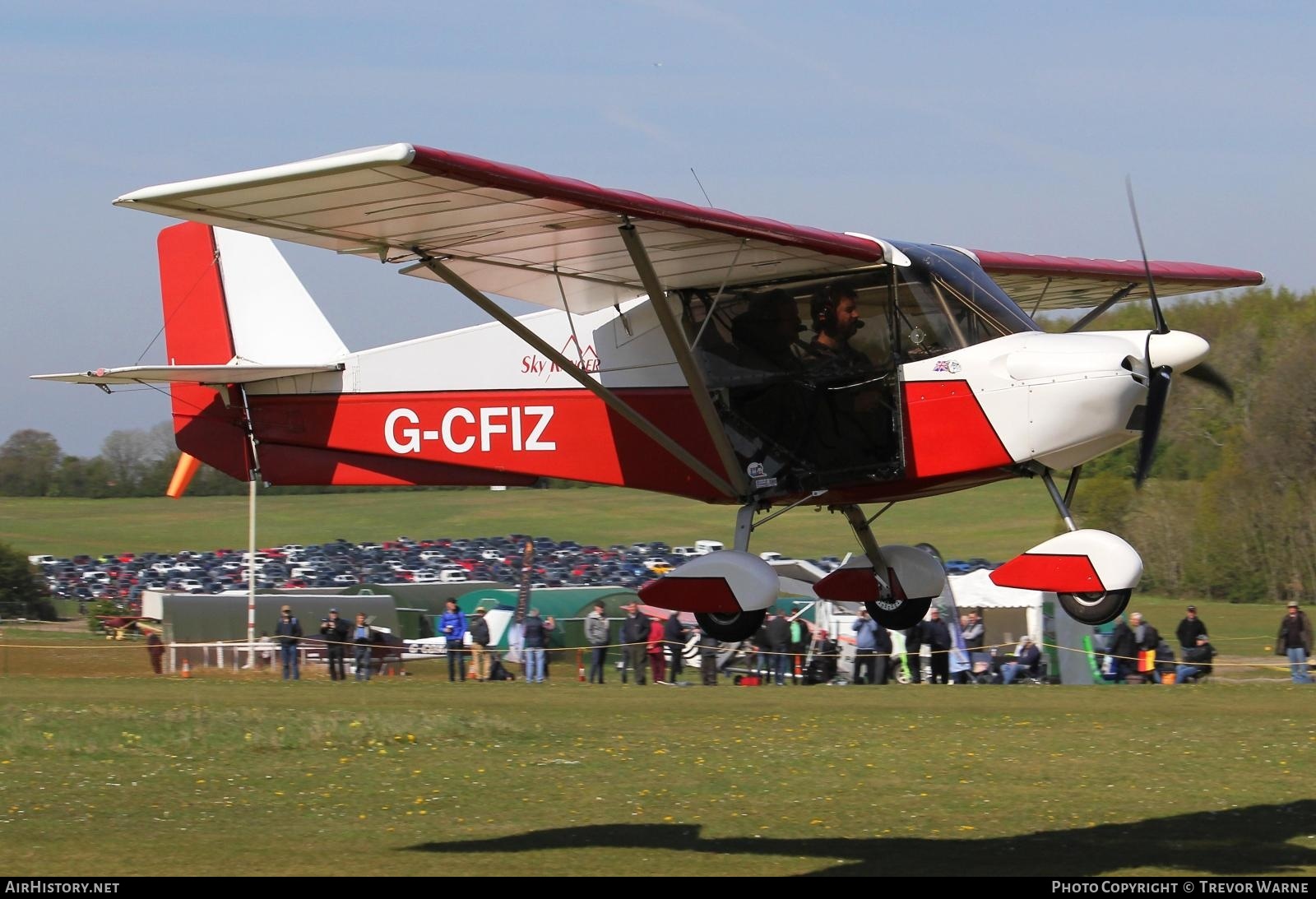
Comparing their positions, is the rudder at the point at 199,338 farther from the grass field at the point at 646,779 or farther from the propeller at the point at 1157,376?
the propeller at the point at 1157,376

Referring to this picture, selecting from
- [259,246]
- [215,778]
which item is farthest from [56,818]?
[259,246]

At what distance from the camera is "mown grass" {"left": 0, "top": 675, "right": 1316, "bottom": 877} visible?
11281 mm

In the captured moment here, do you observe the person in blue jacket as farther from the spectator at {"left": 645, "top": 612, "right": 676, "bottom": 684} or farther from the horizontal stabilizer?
the horizontal stabilizer

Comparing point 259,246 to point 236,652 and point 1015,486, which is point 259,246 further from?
point 1015,486

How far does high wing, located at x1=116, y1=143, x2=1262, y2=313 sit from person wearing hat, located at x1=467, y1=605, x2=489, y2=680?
14047mm

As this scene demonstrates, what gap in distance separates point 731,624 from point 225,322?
6.26 meters

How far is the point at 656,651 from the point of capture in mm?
23453

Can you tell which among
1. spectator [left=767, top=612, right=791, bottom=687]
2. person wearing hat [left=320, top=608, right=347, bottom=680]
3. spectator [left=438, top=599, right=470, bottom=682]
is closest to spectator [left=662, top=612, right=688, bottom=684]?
spectator [left=767, top=612, right=791, bottom=687]

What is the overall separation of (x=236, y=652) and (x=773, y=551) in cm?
2519

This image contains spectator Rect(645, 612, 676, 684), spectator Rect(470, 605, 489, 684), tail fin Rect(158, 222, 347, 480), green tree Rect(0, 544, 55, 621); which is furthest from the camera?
green tree Rect(0, 544, 55, 621)

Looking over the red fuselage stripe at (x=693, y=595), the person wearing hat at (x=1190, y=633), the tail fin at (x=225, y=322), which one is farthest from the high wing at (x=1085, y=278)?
the person wearing hat at (x=1190, y=633)

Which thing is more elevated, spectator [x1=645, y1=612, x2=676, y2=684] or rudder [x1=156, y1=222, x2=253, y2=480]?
rudder [x1=156, y1=222, x2=253, y2=480]

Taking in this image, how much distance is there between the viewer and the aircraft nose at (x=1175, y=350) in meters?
9.57

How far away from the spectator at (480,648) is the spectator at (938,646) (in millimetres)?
7327
